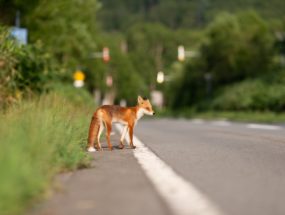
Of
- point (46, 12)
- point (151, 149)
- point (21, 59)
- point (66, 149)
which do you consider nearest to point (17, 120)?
point (66, 149)

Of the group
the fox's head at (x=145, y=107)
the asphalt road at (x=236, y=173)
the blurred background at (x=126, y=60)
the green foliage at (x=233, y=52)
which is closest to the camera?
the asphalt road at (x=236, y=173)

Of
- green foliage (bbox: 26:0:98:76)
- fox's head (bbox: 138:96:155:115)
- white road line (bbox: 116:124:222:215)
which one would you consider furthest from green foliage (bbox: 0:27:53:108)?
white road line (bbox: 116:124:222:215)

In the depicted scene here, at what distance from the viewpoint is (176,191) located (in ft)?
26.6

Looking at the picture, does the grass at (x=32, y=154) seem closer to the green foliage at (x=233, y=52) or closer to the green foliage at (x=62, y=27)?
the green foliage at (x=62, y=27)

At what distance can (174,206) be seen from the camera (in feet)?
23.3

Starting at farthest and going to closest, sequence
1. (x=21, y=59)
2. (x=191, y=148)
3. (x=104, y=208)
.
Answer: (x=21, y=59) < (x=191, y=148) < (x=104, y=208)

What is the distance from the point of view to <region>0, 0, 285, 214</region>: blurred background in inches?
355

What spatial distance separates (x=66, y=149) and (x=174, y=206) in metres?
3.69

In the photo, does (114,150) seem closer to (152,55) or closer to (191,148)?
(191,148)

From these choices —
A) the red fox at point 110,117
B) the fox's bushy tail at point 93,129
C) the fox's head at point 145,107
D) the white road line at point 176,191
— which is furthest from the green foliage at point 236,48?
the white road line at point 176,191

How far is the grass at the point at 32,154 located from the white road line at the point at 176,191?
1076mm

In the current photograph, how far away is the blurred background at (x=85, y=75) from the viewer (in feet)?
29.6

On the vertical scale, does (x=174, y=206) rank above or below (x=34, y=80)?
below

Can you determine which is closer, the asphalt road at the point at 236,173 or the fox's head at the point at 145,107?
the asphalt road at the point at 236,173
